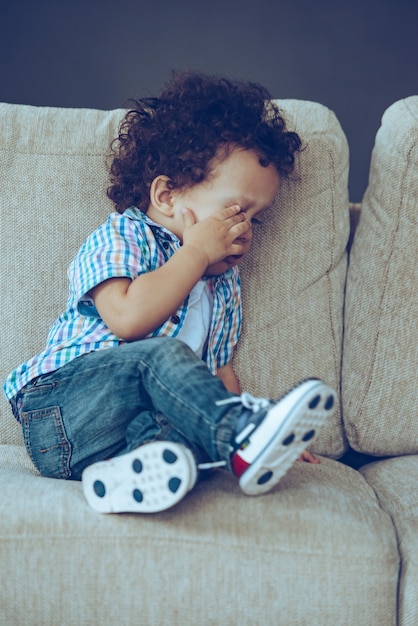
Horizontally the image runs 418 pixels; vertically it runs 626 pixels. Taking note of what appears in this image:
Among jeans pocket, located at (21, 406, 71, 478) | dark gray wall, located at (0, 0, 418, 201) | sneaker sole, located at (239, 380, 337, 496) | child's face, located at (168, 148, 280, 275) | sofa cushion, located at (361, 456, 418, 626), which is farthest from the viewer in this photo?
dark gray wall, located at (0, 0, 418, 201)

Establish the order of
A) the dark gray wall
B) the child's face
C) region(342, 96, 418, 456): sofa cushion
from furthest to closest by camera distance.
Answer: the dark gray wall → region(342, 96, 418, 456): sofa cushion → the child's face

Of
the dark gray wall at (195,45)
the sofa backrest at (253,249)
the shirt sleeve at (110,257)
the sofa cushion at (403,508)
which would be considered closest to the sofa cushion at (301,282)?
the sofa backrest at (253,249)

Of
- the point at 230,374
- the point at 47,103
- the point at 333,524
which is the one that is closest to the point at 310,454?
the point at 230,374

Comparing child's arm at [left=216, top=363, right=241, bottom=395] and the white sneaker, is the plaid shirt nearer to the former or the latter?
child's arm at [left=216, top=363, right=241, bottom=395]

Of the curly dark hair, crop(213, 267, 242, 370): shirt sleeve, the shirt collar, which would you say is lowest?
crop(213, 267, 242, 370): shirt sleeve

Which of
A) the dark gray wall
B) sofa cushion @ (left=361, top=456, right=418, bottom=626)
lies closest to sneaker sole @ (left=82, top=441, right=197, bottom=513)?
sofa cushion @ (left=361, top=456, right=418, bottom=626)

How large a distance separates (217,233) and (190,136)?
0.21 m

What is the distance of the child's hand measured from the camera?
4.43ft

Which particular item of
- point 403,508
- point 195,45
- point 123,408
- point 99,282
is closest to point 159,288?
point 99,282

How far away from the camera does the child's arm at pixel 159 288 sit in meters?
1.26

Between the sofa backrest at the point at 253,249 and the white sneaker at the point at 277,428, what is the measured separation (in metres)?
0.46

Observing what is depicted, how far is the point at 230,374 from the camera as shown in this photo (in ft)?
5.01

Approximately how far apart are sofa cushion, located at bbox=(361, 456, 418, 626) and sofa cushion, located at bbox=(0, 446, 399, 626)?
1.8 inches

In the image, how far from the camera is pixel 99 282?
1289 millimetres
